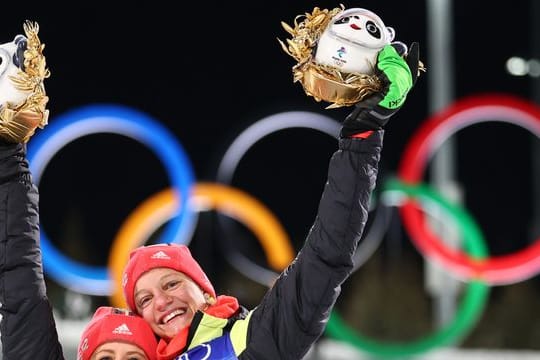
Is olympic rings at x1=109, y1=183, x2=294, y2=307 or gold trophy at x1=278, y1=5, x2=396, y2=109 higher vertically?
gold trophy at x1=278, y1=5, x2=396, y2=109

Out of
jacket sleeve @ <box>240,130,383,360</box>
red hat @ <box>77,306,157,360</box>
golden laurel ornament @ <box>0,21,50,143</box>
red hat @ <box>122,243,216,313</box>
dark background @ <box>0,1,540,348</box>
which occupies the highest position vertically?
golden laurel ornament @ <box>0,21,50,143</box>

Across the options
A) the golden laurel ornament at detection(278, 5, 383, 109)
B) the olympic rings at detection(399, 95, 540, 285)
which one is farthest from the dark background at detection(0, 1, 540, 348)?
the golden laurel ornament at detection(278, 5, 383, 109)

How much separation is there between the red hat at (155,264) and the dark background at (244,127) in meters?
6.84

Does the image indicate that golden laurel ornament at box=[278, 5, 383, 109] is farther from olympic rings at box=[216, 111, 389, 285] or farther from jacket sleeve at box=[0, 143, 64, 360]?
olympic rings at box=[216, 111, 389, 285]

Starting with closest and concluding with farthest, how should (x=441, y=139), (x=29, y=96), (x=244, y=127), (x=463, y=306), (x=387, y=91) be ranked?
(x=387, y=91)
(x=29, y=96)
(x=441, y=139)
(x=463, y=306)
(x=244, y=127)

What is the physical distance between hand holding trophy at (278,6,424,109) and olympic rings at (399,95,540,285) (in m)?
6.79

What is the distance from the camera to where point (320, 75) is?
14.6ft

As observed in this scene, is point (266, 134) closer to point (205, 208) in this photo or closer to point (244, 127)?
point (244, 127)

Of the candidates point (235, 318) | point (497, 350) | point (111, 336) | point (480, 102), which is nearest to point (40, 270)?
point (111, 336)

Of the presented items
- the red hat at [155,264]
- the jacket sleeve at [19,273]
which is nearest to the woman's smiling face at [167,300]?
the red hat at [155,264]

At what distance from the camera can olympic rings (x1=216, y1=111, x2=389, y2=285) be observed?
A: 40.9 ft

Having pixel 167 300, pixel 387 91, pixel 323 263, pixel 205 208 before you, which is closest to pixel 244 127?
pixel 205 208

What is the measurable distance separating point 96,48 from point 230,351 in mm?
10770

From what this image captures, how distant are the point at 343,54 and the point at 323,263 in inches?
26.1
